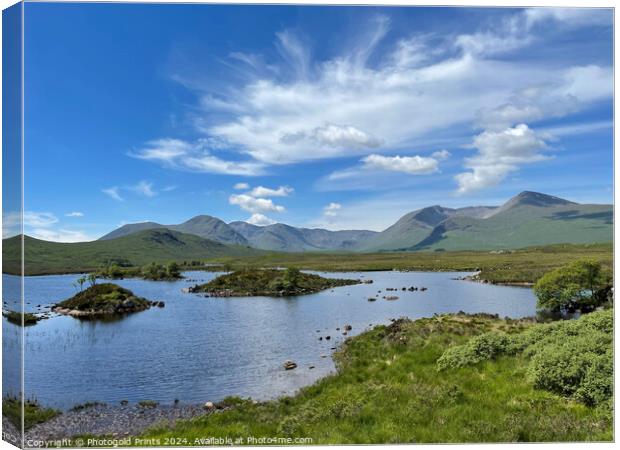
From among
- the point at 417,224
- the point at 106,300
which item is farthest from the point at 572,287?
the point at 106,300

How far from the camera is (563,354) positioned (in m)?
10.2

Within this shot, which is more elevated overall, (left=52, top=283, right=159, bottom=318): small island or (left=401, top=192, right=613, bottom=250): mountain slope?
(left=401, top=192, right=613, bottom=250): mountain slope

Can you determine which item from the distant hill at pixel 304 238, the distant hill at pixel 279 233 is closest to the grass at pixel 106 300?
the distant hill at pixel 279 233

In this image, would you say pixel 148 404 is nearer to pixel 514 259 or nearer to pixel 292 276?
pixel 514 259

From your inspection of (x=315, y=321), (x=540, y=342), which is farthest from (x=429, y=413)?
(x=315, y=321)

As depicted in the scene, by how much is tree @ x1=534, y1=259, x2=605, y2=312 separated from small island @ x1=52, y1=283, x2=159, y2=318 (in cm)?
2361

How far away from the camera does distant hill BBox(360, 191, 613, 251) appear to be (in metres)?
12.8

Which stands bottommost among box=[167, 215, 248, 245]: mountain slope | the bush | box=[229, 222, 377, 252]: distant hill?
the bush

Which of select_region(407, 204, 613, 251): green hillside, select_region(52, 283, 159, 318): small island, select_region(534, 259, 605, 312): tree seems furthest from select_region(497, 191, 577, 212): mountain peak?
select_region(52, 283, 159, 318): small island

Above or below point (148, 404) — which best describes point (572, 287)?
above

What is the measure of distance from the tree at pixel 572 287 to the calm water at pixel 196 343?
2.27 meters

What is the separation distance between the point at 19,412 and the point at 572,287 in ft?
58.5

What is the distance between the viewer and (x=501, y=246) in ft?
78.7

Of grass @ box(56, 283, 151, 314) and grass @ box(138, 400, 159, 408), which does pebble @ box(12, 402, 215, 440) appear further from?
A: grass @ box(56, 283, 151, 314)
